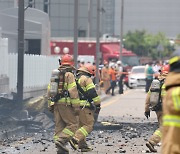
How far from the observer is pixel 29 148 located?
43.0ft

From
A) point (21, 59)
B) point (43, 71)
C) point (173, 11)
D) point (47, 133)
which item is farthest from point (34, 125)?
point (173, 11)

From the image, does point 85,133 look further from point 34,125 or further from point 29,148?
point 34,125

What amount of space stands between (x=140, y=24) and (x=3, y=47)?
456 ft

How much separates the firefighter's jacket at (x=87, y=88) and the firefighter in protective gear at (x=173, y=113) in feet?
24.6

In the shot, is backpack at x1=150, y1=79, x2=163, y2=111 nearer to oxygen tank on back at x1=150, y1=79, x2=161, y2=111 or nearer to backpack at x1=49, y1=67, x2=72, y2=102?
oxygen tank on back at x1=150, y1=79, x2=161, y2=111

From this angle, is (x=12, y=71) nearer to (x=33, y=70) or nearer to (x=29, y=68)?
(x=29, y=68)

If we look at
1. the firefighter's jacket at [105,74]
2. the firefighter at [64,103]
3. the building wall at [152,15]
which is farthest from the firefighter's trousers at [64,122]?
the building wall at [152,15]

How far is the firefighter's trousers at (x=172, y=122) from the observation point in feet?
15.4

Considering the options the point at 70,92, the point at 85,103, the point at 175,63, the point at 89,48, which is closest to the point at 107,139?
the point at 85,103

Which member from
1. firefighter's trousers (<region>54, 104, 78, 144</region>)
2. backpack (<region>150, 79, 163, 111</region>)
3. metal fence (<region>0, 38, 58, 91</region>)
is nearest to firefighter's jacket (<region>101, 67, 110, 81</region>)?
metal fence (<region>0, 38, 58, 91</region>)

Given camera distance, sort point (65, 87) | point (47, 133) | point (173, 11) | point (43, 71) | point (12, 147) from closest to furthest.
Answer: point (65, 87), point (12, 147), point (47, 133), point (43, 71), point (173, 11)

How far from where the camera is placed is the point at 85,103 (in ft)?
41.0

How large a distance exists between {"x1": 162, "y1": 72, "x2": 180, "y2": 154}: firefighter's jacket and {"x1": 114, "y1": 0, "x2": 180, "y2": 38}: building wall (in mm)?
146713

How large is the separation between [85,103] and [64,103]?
113cm
